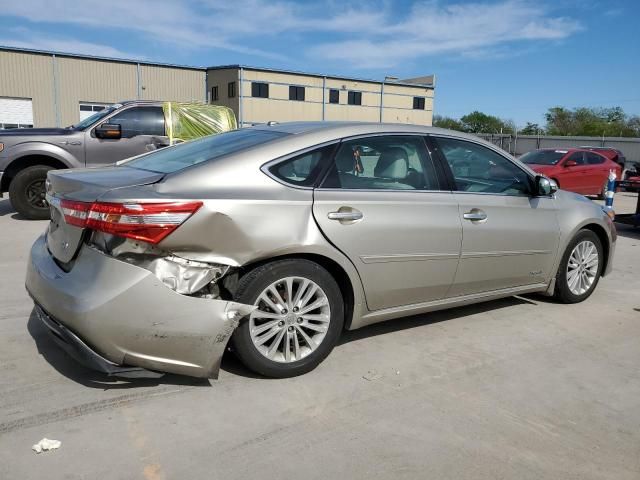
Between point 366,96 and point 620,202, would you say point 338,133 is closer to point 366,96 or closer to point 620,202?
point 620,202

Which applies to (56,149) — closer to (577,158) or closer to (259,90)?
(577,158)

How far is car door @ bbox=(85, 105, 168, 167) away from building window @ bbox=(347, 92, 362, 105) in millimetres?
42763

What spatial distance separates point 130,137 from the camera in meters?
9.23

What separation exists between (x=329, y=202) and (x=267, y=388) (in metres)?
1.19

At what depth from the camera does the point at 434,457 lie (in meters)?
2.69

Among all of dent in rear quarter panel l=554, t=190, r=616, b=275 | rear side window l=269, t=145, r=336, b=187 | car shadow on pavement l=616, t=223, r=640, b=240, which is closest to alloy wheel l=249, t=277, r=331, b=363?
rear side window l=269, t=145, r=336, b=187

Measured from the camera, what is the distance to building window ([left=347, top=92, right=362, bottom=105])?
50.8m

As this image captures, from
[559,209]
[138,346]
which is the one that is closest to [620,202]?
[559,209]

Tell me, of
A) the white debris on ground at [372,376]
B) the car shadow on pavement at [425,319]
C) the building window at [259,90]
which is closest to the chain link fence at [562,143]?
the building window at [259,90]

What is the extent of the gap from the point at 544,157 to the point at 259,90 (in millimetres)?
32871

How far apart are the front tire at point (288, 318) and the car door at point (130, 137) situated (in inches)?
258

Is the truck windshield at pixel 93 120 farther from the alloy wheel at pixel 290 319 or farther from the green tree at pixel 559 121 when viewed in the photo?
the green tree at pixel 559 121

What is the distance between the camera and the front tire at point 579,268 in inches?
199

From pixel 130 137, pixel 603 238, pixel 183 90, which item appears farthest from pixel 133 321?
pixel 183 90
